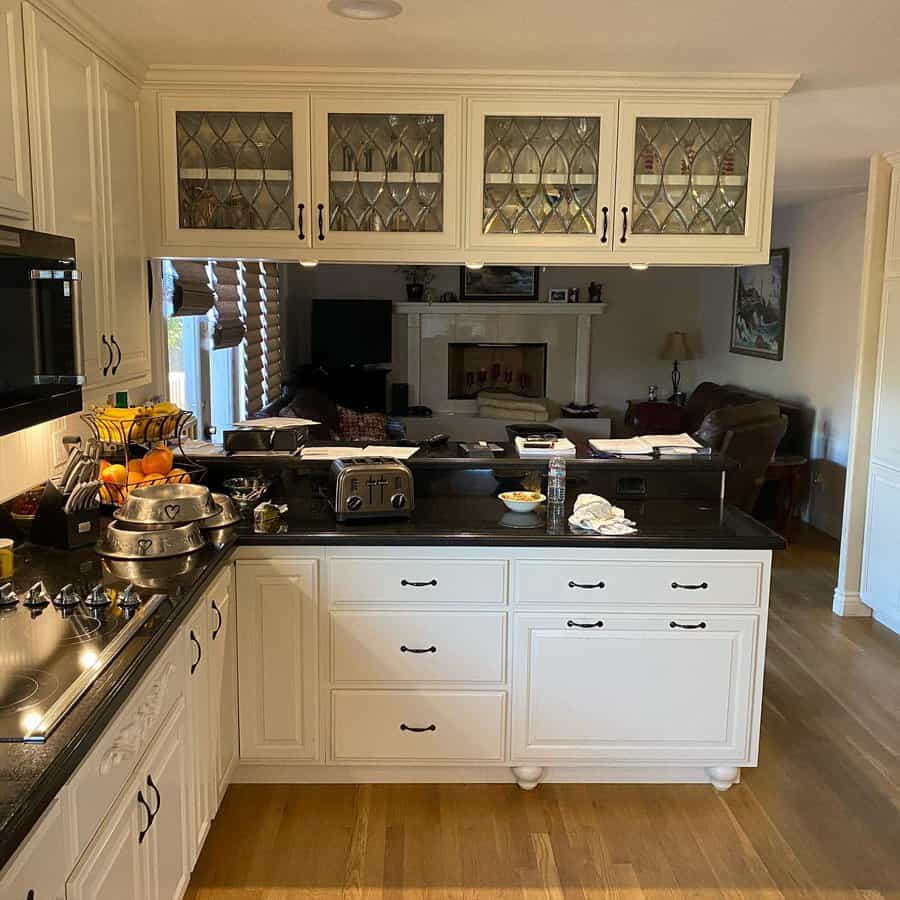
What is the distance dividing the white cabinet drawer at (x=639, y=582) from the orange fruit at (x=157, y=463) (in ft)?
3.70

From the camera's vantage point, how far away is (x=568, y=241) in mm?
3068

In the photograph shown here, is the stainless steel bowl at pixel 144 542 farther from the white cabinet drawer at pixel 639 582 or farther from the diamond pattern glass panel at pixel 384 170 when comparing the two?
the diamond pattern glass panel at pixel 384 170

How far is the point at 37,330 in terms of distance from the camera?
6.71ft

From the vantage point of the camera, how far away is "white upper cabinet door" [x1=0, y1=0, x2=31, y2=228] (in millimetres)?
2055

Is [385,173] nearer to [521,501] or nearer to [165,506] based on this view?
[521,501]

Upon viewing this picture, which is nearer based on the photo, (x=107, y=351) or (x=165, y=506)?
(x=165, y=506)

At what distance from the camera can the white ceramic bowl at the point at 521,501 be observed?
3.08 metres

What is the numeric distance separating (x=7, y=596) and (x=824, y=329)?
5.76m

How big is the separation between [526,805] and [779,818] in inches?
31.0

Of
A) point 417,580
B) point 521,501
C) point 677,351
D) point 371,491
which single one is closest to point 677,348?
point 677,351

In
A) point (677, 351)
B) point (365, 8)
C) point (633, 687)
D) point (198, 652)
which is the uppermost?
point (365, 8)

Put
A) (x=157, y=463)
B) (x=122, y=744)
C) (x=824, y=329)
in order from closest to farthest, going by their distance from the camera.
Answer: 1. (x=122, y=744)
2. (x=157, y=463)
3. (x=824, y=329)

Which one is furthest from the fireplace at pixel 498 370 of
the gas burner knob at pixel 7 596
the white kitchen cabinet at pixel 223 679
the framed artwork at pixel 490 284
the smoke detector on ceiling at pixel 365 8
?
the gas burner knob at pixel 7 596

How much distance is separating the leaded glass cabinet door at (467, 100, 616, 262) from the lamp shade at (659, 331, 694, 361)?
5666mm
